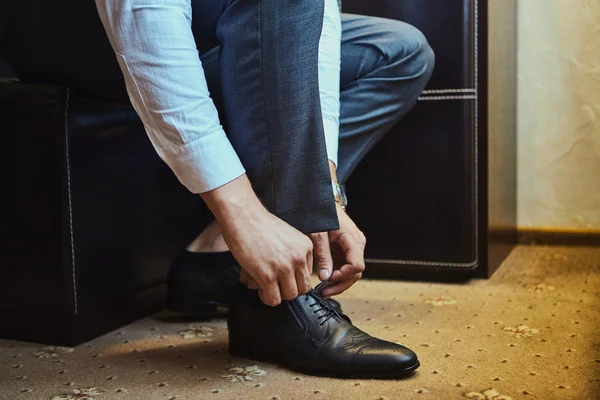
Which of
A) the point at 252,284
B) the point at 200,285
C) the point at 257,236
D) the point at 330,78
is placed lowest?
the point at 200,285

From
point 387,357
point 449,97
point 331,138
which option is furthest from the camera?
point 449,97

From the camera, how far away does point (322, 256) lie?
0.88m

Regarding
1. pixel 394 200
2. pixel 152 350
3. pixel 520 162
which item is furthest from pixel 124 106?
pixel 520 162

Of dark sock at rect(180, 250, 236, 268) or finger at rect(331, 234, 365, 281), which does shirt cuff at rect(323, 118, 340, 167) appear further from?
dark sock at rect(180, 250, 236, 268)

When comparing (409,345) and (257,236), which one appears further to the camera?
(409,345)

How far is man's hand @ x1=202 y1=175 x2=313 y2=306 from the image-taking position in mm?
768

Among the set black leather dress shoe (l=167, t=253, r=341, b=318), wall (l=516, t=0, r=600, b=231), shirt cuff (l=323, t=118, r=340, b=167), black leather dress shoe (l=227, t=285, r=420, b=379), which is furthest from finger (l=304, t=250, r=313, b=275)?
wall (l=516, t=0, r=600, b=231)

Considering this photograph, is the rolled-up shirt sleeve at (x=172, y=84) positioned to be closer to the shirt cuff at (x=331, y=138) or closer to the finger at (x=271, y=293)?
the finger at (x=271, y=293)

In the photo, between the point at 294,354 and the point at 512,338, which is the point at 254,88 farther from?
the point at 512,338

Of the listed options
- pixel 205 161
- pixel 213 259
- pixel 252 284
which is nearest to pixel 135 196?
pixel 213 259

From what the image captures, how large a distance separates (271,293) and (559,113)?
132 cm

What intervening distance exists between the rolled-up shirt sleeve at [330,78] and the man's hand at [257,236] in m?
0.22

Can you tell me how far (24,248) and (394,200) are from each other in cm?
75

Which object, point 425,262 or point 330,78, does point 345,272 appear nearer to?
point 330,78
